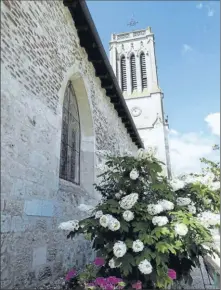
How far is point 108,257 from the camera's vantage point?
313cm

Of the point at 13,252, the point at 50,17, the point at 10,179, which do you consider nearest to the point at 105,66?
the point at 50,17

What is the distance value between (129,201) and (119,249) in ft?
1.91

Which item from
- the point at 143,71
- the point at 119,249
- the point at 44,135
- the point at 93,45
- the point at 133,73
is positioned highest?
the point at 143,71

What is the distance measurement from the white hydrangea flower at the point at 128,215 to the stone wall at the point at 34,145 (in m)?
1.15

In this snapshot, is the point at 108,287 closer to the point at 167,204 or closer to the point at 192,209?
the point at 167,204

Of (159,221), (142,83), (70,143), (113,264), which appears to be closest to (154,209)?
(159,221)

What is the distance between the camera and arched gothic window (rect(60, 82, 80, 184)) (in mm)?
4734

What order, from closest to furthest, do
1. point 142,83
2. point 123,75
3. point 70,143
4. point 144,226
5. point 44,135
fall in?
point 144,226 < point 44,135 < point 70,143 < point 142,83 < point 123,75

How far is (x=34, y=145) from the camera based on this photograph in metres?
3.28

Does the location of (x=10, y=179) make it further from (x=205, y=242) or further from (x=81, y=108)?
(x=81, y=108)

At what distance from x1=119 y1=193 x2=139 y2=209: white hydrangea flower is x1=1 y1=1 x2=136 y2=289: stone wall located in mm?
1124

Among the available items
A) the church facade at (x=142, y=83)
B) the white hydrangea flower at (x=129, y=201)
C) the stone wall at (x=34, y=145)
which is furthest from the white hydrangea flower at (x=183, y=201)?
the church facade at (x=142, y=83)

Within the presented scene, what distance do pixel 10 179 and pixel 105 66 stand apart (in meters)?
4.35

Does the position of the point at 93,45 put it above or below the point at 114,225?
above
